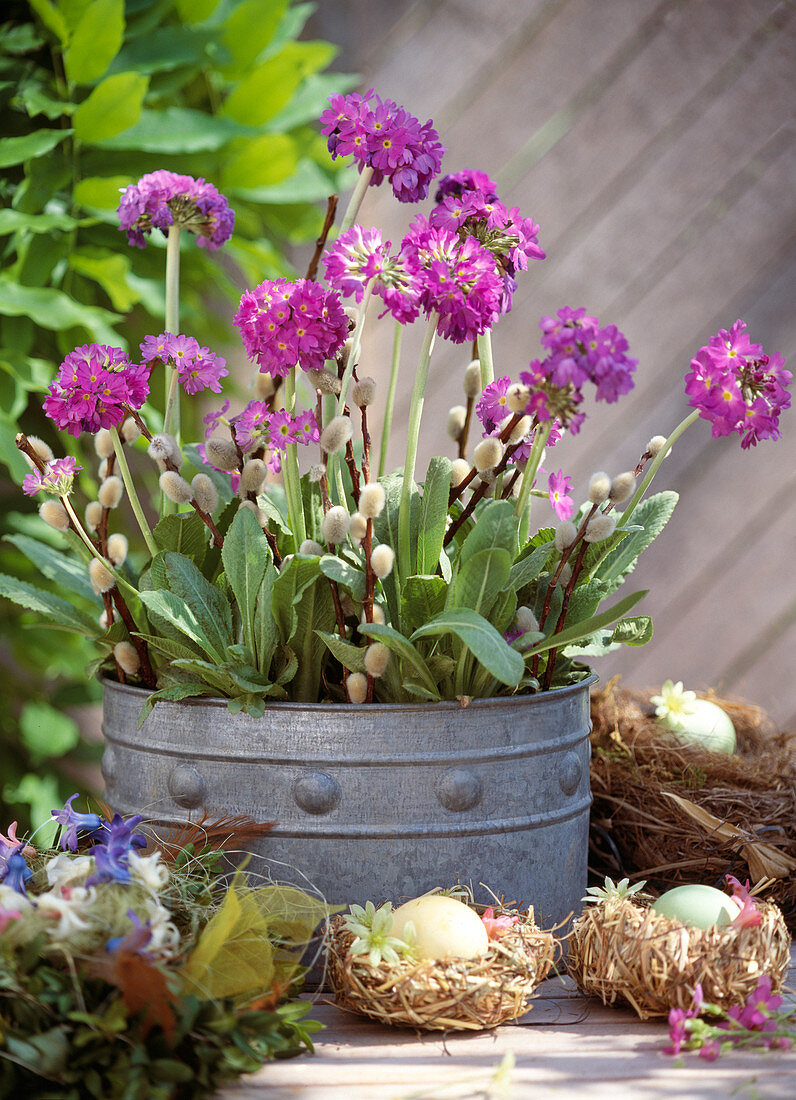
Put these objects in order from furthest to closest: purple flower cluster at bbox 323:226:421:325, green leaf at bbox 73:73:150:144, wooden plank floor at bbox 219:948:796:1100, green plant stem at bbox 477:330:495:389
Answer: green leaf at bbox 73:73:150:144 → green plant stem at bbox 477:330:495:389 → purple flower cluster at bbox 323:226:421:325 → wooden plank floor at bbox 219:948:796:1100

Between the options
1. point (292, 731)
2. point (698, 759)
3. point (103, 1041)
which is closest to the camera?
point (103, 1041)

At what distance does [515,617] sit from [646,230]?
80cm

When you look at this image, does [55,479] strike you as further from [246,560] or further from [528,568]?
[528,568]

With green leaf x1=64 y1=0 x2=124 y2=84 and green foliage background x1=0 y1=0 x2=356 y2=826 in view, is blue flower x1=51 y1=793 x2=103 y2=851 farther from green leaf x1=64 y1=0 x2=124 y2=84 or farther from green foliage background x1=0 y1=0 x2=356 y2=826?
green leaf x1=64 y1=0 x2=124 y2=84

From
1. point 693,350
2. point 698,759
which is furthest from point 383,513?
point 693,350

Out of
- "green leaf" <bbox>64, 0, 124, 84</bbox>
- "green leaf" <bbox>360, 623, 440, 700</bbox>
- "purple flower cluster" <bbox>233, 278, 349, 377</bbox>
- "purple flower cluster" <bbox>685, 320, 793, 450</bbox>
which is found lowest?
"green leaf" <bbox>360, 623, 440, 700</bbox>

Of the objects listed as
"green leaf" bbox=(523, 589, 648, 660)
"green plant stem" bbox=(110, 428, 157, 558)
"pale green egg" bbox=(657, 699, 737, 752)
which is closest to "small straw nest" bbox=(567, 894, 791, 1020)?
"green leaf" bbox=(523, 589, 648, 660)

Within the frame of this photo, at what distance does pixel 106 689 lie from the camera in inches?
28.4

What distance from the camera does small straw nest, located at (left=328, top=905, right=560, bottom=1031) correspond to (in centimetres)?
56

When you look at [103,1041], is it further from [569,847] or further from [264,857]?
[569,847]

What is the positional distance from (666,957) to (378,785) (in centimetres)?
19

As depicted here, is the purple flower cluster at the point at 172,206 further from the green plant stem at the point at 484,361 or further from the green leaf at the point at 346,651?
the green leaf at the point at 346,651

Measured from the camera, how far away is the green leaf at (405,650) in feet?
1.94

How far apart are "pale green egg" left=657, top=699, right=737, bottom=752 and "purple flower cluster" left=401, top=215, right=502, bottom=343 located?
1.41ft
